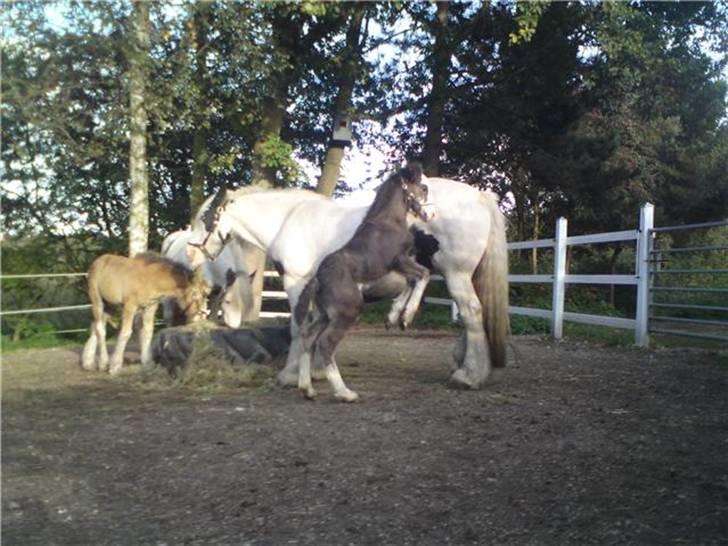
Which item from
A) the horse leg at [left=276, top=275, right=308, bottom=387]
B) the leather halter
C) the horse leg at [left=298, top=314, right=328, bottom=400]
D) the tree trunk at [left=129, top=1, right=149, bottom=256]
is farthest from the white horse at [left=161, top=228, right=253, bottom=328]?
the horse leg at [left=298, top=314, right=328, bottom=400]

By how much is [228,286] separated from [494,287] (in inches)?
136

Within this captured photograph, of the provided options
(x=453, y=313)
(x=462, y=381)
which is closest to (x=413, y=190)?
(x=462, y=381)

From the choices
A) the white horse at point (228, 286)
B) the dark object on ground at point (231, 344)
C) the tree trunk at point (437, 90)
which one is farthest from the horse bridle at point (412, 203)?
the tree trunk at point (437, 90)

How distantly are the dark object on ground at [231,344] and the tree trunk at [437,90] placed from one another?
8545 millimetres

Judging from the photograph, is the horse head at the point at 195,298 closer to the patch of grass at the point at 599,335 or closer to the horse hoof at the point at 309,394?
the horse hoof at the point at 309,394

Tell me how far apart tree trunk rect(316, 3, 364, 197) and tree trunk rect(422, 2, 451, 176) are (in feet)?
→ 5.98

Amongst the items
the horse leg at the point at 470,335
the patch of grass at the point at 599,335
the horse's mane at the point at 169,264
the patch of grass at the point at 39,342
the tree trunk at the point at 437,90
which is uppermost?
the tree trunk at the point at 437,90

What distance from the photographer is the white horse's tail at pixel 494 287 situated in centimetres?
688

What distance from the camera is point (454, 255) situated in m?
6.74

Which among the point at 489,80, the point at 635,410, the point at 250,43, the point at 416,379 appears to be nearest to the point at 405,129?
the point at 489,80

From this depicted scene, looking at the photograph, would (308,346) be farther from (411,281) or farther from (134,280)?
(134,280)

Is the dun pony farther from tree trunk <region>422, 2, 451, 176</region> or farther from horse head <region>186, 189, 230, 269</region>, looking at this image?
tree trunk <region>422, 2, 451, 176</region>

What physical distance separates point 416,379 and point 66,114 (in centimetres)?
506

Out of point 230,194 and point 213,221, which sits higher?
point 230,194
